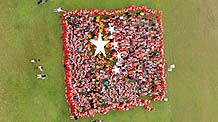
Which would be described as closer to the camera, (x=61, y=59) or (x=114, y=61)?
(x=61, y=59)

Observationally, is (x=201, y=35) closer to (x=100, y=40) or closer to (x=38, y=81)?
(x=100, y=40)

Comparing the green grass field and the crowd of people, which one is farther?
the crowd of people

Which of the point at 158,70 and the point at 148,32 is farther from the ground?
the point at 148,32

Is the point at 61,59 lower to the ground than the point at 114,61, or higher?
higher

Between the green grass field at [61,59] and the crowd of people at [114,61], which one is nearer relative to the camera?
the green grass field at [61,59]

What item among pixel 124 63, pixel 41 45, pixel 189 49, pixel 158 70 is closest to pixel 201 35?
pixel 189 49
